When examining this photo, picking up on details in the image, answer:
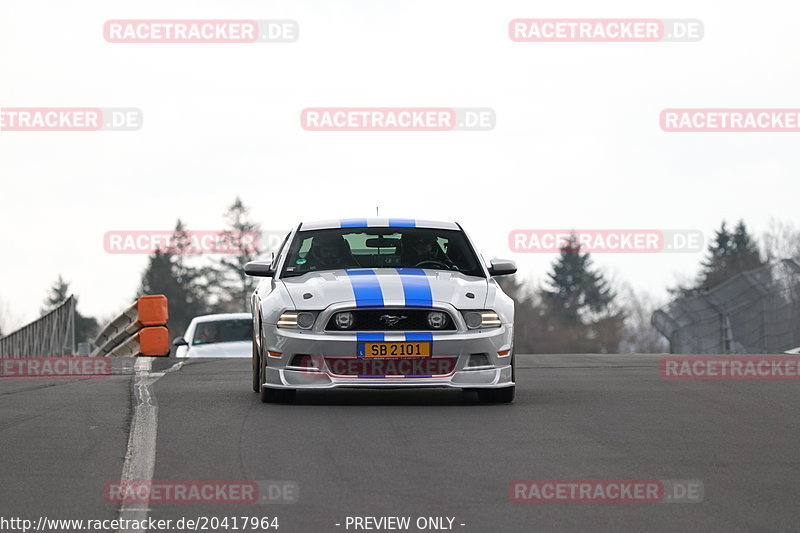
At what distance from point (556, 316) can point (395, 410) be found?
111m

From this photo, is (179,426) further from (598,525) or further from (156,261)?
(156,261)

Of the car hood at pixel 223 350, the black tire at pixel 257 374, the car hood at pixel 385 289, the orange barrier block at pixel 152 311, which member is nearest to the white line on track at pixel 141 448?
the black tire at pixel 257 374

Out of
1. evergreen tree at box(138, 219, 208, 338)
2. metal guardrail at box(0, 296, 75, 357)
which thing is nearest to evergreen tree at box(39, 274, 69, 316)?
evergreen tree at box(138, 219, 208, 338)

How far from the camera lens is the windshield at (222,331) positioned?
22.0 m

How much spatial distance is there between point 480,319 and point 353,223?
1964 millimetres

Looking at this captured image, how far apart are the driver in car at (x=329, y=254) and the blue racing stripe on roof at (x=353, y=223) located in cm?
22

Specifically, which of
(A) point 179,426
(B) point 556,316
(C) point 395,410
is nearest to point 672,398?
(C) point 395,410

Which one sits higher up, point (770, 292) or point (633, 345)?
point (770, 292)

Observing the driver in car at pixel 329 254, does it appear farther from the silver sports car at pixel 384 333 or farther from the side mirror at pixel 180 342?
the side mirror at pixel 180 342

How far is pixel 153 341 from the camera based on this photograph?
22344 mm

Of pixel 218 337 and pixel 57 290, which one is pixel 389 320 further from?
pixel 57 290

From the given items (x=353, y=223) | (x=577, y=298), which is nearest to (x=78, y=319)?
(x=577, y=298)

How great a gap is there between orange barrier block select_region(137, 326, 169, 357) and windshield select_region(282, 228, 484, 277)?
10.7 meters

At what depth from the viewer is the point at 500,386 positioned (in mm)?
10711
